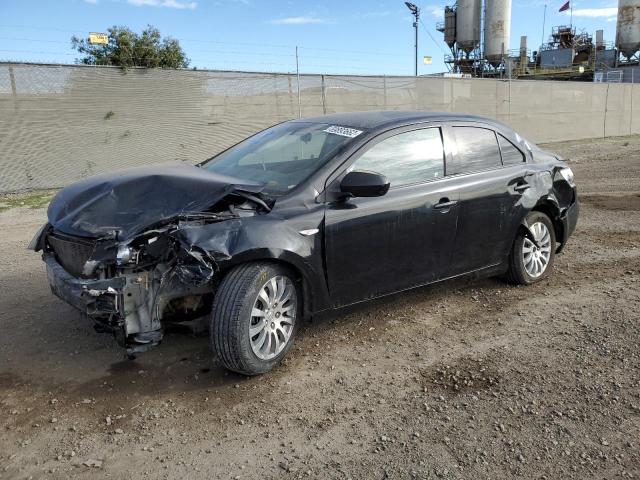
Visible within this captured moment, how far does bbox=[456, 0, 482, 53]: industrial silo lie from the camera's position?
180 ft

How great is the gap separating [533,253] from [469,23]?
5690cm

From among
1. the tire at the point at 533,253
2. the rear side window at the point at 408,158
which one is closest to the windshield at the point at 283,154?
the rear side window at the point at 408,158

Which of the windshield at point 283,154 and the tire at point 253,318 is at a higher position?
the windshield at point 283,154

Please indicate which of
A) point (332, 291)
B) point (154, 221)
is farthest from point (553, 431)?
point (154, 221)

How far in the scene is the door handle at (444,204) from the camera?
13.5ft

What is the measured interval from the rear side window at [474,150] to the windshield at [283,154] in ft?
3.21

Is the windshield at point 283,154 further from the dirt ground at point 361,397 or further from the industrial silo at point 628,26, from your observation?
the industrial silo at point 628,26

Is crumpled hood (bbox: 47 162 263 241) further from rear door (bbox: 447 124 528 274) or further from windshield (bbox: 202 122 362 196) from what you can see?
rear door (bbox: 447 124 528 274)

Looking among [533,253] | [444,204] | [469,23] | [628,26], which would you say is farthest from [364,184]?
[628,26]

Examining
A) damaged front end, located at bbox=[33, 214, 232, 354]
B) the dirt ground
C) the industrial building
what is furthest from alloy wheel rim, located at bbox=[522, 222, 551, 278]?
the industrial building

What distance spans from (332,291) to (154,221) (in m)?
1.27

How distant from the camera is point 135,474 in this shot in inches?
101

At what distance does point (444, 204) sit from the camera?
13.6 feet

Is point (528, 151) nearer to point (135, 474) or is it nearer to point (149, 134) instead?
point (135, 474)
